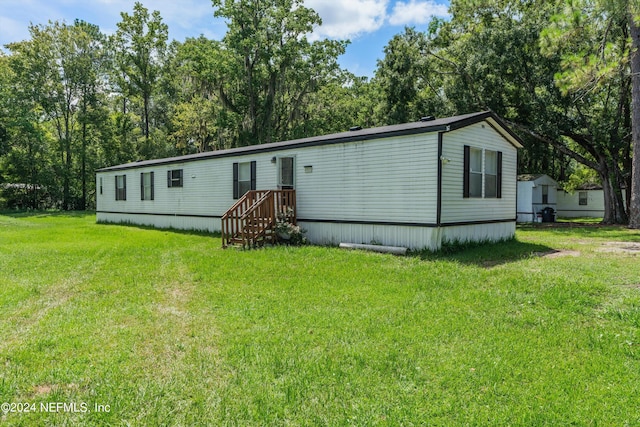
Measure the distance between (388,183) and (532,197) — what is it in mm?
14645

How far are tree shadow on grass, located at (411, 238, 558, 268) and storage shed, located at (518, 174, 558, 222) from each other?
1164 centimetres

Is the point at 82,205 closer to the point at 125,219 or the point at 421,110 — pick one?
the point at 125,219

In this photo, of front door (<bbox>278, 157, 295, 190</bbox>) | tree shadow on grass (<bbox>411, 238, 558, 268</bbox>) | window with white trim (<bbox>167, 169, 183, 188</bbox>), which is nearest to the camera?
tree shadow on grass (<bbox>411, 238, 558, 268</bbox>)

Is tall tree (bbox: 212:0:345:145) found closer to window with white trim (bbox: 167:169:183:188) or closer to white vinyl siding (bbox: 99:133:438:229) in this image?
window with white trim (bbox: 167:169:183:188)

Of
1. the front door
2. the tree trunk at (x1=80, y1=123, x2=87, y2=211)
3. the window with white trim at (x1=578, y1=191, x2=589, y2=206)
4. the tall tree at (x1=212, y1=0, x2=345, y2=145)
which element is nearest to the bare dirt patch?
the front door

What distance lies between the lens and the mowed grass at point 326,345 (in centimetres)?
259

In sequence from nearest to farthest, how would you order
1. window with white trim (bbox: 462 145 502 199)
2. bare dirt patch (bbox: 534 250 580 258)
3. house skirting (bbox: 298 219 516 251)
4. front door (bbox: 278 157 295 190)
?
bare dirt patch (bbox: 534 250 580 258)
house skirting (bbox: 298 219 516 251)
window with white trim (bbox: 462 145 502 199)
front door (bbox: 278 157 295 190)

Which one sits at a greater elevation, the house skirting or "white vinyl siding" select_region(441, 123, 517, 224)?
"white vinyl siding" select_region(441, 123, 517, 224)

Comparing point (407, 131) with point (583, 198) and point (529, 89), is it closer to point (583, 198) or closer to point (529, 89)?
point (529, 89)

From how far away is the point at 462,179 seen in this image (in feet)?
29.3

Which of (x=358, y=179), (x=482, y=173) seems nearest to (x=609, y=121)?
(x=482, y=173)

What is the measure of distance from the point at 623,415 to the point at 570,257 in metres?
6.04

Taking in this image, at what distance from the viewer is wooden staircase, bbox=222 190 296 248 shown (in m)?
9.76

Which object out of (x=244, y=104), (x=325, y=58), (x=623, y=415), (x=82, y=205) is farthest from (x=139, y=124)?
(x=623, y=415)
